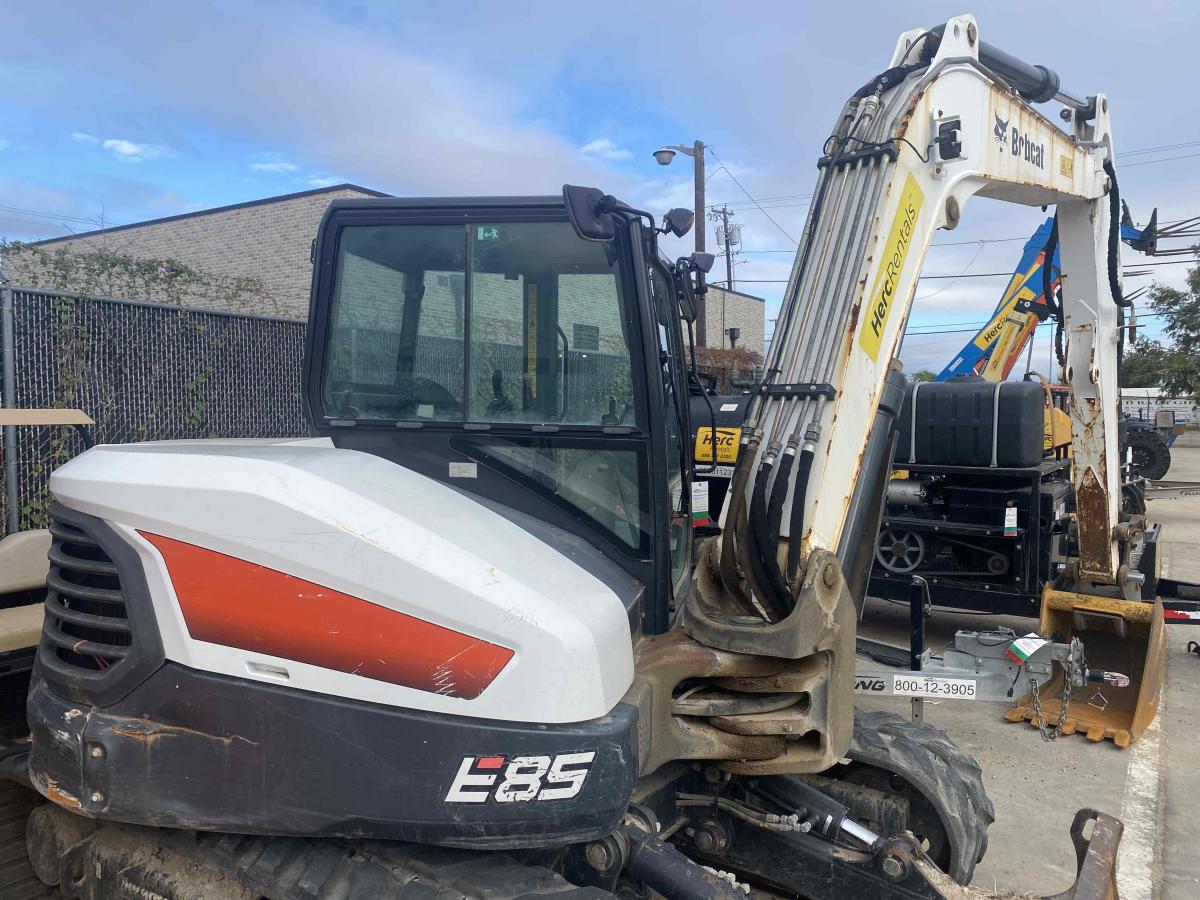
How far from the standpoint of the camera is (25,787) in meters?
3.34

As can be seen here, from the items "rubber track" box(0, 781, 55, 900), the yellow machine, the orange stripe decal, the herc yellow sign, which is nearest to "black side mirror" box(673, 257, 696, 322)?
the orange stripe decal

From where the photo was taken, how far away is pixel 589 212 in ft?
7.77

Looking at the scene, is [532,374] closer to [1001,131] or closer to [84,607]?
[84,607]

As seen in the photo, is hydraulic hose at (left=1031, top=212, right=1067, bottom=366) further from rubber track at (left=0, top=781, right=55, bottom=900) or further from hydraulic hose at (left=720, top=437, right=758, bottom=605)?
rubber track at (left=0, top=781, right=55, bottom=900)

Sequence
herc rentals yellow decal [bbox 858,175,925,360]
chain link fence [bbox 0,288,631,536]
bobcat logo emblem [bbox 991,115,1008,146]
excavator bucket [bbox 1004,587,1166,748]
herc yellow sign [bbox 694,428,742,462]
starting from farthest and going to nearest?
1. chain link fence [bbox 0,288,631,536]
2. herc yellow sign [bbox 694,428,742,462]
3. excavator bucket [bbox 1004,587,1166,748]
4. bobcat logo emblem [bbox 991,115,1008,146]
5. herc rentals yellow decal [bbox 858,175,925,360]

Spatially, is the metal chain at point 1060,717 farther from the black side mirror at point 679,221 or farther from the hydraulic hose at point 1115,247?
the black side mirror at point 679,221

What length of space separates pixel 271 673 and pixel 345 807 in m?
0.37

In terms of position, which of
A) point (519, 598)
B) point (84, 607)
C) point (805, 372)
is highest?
point (805, 372)

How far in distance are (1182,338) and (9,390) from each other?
34.5 meters

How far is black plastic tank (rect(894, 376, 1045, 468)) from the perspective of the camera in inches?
264

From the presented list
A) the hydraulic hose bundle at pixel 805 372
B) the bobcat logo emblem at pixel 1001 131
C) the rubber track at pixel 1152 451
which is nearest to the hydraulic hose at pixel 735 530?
the hydraulic hose bundle at pixel 805 372

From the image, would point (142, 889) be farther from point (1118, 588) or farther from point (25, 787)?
point (1118, 588)

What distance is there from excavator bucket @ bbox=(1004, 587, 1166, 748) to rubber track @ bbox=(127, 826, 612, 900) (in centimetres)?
412

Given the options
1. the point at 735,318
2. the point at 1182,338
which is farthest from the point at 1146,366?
the point at 735,318
